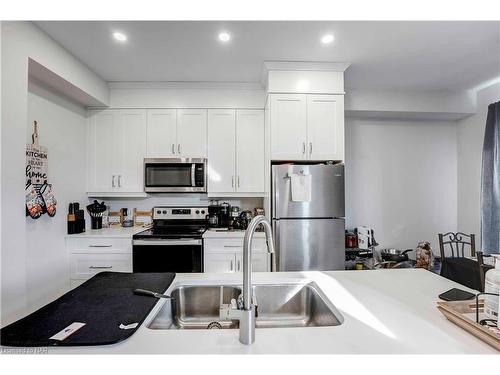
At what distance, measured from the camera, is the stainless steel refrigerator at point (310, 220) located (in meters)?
2.44

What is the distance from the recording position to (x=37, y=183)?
226cm

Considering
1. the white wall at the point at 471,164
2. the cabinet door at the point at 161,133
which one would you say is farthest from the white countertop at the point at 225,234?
the white wall at the point at 471,164

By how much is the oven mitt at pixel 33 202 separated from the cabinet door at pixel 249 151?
1862 mm

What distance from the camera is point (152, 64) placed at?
2.54 meters

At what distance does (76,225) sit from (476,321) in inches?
126

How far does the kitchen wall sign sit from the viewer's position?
218 cm

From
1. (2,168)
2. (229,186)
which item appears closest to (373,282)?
(229,186)

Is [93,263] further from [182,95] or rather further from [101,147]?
[182,95]

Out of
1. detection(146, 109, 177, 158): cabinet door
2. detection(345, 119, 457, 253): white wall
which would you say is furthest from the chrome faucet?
detection(345, 119, 457, 253): white wall

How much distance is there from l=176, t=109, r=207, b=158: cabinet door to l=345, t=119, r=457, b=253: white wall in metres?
1.93

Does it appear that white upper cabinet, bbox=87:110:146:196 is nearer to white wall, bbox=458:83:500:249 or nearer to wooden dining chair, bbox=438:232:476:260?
wooden dining chair, bbox=438:232:476:260

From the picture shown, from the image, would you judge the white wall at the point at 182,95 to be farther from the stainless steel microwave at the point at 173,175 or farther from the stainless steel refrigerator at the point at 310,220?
the stainless steel refrigerator at the point at 310,220

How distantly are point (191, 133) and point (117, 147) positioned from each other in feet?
2.86

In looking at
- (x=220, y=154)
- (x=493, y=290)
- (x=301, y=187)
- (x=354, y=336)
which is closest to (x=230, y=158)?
(x=220, y=154)
